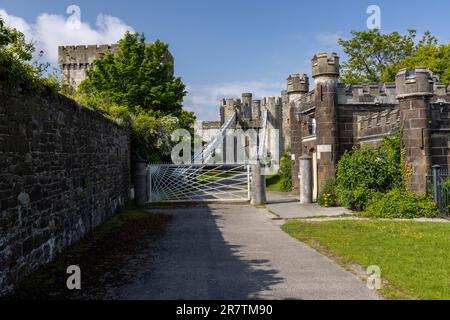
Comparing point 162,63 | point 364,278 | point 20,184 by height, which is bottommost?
point 364,278

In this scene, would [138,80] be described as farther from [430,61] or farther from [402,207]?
[430,61]

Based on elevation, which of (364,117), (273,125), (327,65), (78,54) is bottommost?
(364,117)

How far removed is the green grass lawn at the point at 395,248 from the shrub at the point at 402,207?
1472 millimetres

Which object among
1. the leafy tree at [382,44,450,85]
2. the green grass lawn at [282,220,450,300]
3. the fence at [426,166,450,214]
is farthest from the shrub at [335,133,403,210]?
the leafy tree at [382,44,450,85]

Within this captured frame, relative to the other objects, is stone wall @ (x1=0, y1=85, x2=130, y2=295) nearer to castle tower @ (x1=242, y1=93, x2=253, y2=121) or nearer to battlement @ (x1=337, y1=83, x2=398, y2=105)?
battlement @ (x1=337, y1=83, x2=398, y2=105)

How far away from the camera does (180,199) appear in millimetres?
21219

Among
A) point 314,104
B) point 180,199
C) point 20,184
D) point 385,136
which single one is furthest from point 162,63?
point 20,184

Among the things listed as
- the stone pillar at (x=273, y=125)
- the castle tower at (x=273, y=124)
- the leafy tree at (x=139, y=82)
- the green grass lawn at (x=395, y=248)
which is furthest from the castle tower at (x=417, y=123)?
the castle tower at (x=273, y=124)

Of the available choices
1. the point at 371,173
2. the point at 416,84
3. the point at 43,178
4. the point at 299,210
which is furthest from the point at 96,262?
the point at 416,84

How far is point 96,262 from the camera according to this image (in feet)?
25.6

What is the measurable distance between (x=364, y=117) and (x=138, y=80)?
1622 centimetres

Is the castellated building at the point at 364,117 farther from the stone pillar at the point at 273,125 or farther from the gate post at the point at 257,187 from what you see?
the stone pillar at the point at 273,125
